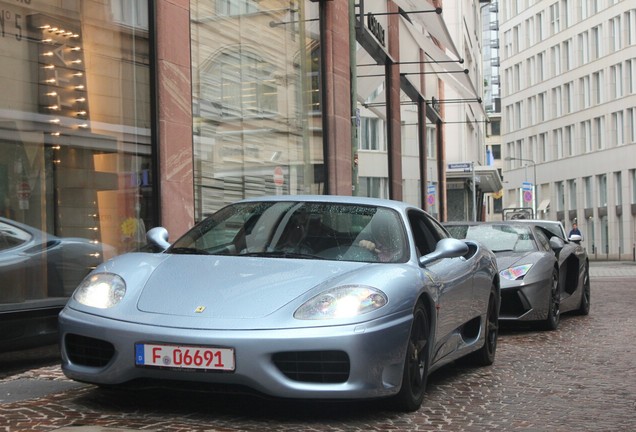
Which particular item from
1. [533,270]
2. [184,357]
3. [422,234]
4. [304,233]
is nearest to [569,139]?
[533,270]

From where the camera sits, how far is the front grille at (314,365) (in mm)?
4906

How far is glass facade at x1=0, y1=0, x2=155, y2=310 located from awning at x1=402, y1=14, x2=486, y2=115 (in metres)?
14.6

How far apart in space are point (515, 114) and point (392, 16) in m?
79.0

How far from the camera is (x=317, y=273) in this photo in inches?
215

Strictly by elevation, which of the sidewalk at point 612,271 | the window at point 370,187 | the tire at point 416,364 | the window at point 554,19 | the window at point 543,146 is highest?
the window at point 554,19

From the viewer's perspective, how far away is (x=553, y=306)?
1116 cm

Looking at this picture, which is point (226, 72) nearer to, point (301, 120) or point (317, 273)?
point (301, 120)

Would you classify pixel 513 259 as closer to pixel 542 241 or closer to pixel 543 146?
pixel 542 241

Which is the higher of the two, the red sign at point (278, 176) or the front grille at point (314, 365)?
the red sign at point (278, 176)

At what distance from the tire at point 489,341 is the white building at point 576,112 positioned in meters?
65.7

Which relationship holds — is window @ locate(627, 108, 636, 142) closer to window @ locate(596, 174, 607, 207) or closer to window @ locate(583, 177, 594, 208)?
window @ locate(596, 174, 607, 207)

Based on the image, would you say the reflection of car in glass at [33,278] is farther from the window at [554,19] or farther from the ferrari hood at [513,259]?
the window at [554,19]

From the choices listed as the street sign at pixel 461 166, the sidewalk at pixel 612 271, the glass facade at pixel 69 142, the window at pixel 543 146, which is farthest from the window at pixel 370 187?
the window at pixel 543 146

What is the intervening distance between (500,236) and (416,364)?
22.0 ft
